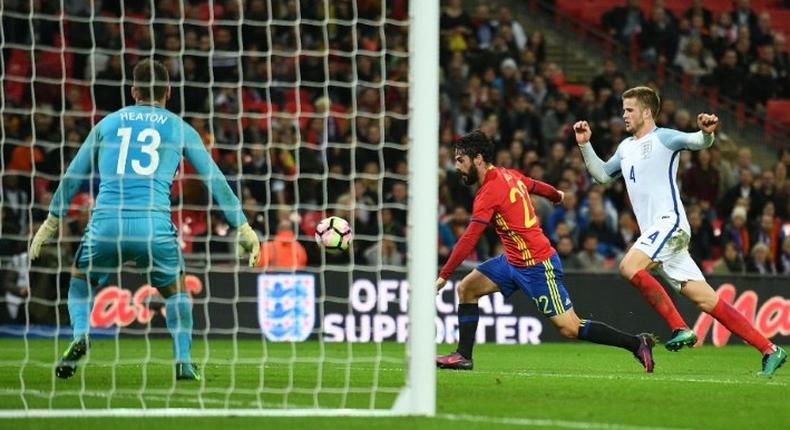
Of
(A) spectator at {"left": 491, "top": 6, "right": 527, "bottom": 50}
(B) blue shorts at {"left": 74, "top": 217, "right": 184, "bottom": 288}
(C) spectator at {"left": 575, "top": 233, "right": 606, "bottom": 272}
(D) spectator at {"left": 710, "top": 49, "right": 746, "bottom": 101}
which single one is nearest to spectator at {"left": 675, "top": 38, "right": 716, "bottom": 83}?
(D) spectator at {"left": 710, "top": 49, "right": 746, "bottom": 101}

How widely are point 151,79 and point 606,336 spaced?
3.75 metres

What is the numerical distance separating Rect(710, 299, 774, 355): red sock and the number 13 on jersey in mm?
4354

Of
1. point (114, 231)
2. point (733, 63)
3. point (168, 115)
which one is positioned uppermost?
point (733, 63)

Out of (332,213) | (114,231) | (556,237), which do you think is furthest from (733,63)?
(114,231)

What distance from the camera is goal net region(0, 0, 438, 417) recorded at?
789 centimetres

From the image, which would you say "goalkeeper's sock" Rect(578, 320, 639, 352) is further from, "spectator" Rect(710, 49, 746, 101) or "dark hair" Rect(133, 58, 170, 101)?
"spectator" Rect(710, 49, 746, 101)

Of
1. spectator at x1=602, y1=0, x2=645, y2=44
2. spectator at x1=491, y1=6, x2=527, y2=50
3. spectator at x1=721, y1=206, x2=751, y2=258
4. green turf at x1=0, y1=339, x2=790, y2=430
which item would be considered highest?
spectator at x1=602, y1=0, x2=645, y2=44

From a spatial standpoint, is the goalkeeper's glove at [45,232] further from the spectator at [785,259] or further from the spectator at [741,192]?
the spectator at [741,192]

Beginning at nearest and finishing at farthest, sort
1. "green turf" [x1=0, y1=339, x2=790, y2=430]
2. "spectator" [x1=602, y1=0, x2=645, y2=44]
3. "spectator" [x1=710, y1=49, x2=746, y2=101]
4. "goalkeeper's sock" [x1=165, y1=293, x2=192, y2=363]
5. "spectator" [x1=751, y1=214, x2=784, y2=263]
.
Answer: "green turf" [x1=0, y1=339, x2=790, y2=430], "goalkeeper's sock" [x1=165, y1=293, x2=192, y2=363], "spectator" [x1=751, y1=214, x2=784, y2=263], "spectator" [x1=710, y1=49, x2=746, y2=101], "spectator" [x1=602, y1=0, x2=645, y2=44]

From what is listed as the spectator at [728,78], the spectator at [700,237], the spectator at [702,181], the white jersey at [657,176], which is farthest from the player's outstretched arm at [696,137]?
the spectator at [728,78]

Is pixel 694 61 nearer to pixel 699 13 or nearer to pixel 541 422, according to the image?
pixel 699 13

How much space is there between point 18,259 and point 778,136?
494 inches

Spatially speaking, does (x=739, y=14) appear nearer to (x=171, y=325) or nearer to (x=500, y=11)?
(x=500, y=11)

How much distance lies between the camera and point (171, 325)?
31.1ft
